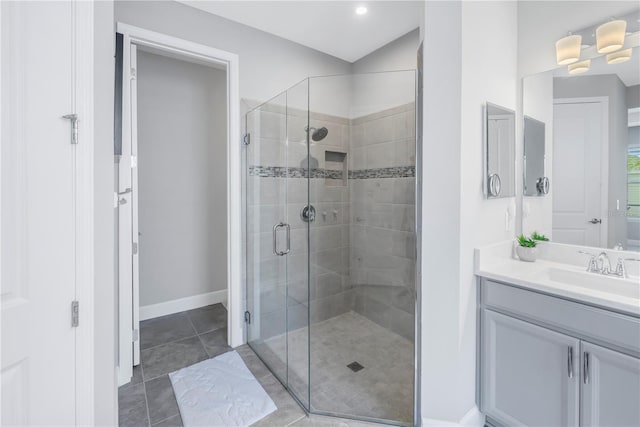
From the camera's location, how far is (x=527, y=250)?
1761 millimetres

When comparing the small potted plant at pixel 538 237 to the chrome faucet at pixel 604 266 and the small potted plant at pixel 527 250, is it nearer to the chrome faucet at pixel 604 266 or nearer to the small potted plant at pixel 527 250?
the small potted plant at pixel 527 250

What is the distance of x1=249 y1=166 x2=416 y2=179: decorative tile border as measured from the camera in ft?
7.80

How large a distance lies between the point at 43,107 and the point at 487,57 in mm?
2091

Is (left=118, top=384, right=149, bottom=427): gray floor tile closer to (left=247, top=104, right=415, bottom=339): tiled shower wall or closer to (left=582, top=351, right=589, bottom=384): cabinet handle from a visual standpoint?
(left=247, top=104, right=415, bottom=339): tiled shower wall

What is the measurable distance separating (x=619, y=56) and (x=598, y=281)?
1252 mm

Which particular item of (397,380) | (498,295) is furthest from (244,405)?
(498,295)

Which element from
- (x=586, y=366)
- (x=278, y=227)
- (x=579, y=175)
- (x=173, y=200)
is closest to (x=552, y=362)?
(x=586, y=366)

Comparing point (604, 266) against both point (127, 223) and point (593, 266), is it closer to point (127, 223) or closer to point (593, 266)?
point (593, 266)

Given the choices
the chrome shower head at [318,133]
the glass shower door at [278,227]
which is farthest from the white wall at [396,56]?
the glass shower door at [278,227]

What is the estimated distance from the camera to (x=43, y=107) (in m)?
0.90

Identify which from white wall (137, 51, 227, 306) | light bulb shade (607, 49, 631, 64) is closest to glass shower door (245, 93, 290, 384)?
white wall (137, 51, 227, 306)

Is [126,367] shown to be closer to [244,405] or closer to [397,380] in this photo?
[244,405]

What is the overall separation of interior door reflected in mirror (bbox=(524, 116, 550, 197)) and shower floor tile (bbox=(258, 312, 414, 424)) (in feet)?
5.05

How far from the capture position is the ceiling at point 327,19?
87.8 inches
